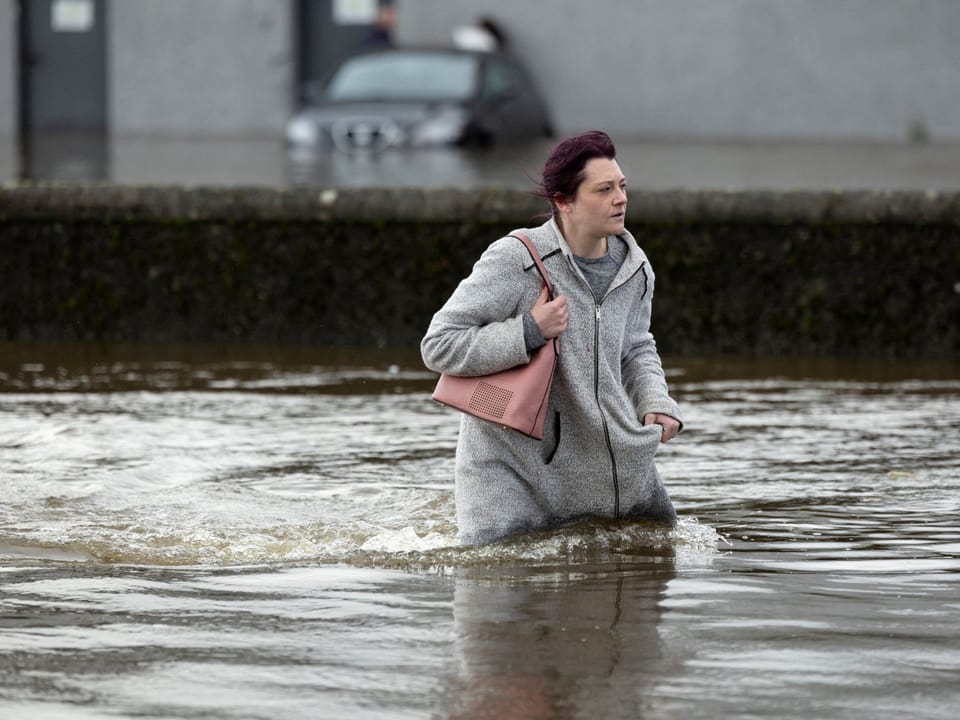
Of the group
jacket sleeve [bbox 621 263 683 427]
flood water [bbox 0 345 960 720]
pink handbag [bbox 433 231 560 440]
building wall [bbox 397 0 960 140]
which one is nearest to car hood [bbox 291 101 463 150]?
building wall [bbox 397 0 960 140]

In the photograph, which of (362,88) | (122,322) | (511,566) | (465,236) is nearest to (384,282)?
(465,236)

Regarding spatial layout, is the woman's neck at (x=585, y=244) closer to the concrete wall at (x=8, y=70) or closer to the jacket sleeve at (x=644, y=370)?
the jacket sleeve at (x=644, y=370)

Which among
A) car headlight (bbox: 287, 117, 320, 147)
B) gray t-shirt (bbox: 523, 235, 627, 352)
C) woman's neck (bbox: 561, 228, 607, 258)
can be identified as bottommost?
car headlight (bbox: 287, 117, 320, 147)

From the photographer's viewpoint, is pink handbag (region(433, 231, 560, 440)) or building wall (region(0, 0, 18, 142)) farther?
building wall (region(0, 0, 18, 142))

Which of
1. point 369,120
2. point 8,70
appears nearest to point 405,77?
point 369,120

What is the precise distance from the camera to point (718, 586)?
4977 millimetres

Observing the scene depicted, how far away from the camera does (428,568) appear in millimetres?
5273

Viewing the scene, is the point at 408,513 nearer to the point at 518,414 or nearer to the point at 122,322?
the point at 518,414

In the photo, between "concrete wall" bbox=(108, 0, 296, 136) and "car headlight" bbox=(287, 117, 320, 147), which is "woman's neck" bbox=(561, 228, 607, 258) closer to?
"car headlight" bbox=(287, 117, 320, 147)

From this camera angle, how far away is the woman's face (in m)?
5.08

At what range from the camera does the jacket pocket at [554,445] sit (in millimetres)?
5211

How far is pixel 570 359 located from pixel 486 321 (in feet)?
0.84

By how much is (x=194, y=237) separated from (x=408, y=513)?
184 inches

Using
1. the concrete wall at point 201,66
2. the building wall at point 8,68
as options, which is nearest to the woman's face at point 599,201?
the concrete wall at point 201,66
